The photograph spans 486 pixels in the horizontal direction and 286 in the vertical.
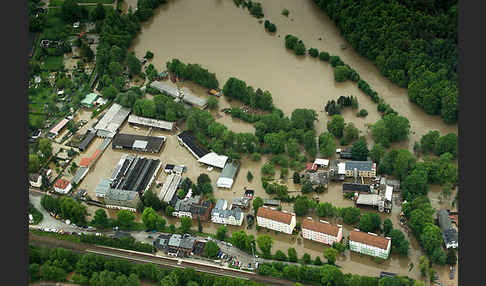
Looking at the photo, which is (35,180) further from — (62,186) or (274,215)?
(274,215)

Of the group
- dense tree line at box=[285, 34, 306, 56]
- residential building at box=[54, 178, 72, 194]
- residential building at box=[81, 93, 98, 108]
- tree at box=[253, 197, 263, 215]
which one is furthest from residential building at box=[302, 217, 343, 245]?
residential building at box=[81, 93, 98, 108]

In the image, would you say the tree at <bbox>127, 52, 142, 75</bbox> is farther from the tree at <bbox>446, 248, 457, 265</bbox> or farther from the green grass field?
the tree at <bbox>446, 248, 457, 265</bbox>

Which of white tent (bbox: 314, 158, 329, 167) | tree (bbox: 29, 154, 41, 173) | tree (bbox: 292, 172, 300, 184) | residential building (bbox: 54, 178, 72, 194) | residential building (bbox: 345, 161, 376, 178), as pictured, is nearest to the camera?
residential building (bbox: 345, 161, 376, 178)

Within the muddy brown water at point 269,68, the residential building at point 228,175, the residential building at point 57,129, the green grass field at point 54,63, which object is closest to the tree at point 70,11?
the muddy brown water at point 269,68

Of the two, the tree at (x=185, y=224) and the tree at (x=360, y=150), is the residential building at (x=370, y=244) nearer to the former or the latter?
the tree at (x=360, y=150)

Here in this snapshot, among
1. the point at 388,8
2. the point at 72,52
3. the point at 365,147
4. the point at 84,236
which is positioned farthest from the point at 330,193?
the point at 72,52

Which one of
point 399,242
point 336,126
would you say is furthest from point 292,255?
point 336,126
